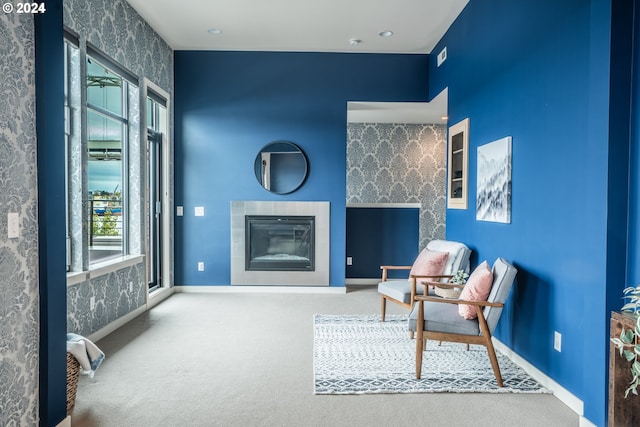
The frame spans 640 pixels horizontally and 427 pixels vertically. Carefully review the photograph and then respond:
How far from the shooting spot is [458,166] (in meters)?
4.44

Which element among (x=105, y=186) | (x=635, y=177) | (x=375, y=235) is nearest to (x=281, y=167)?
(x=375, y=235)

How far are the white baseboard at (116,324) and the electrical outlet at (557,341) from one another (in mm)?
3415

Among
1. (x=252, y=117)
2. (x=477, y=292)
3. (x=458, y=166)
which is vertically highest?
(x=252, y=117)

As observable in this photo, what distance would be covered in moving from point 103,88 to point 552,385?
4426 millimetres

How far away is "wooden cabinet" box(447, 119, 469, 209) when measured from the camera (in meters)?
4.17

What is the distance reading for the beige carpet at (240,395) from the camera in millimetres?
2342

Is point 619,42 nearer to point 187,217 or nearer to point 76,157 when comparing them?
point 76,157

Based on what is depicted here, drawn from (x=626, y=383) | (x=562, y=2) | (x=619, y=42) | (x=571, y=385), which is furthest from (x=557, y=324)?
(x=562, y=2)

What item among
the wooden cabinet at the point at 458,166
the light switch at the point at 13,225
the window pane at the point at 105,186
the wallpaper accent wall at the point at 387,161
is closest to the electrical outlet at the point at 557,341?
the wooden cabinet at the point at 458,166

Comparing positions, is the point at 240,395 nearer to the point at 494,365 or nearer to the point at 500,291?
the point at 494,365

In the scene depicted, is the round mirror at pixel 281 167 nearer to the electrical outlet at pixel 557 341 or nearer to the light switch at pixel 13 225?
the electrical outlet at pixel 557 341

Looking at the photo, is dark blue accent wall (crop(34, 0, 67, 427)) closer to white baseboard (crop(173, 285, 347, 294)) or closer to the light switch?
the light switch

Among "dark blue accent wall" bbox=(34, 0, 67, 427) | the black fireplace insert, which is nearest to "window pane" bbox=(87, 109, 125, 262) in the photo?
the black fireplace insert

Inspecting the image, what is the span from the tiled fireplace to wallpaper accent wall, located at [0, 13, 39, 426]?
3.73 metres
